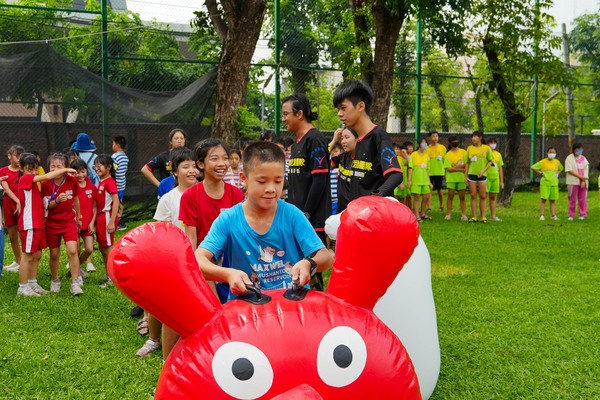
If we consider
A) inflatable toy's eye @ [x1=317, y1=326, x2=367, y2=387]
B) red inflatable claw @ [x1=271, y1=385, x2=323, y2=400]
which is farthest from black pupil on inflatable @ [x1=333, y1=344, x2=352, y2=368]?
red inflatable claw @ [x1=271, y1=385, x2=323, y2=400]

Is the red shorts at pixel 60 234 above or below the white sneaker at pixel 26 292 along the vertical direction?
above

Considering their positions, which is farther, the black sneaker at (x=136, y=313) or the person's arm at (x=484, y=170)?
the person's arm at (x=484, y=170)

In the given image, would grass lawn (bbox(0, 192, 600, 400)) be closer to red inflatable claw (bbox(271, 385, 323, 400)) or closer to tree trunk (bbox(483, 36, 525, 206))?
red inflatable claw (bbox(271, 385, 323, 400))

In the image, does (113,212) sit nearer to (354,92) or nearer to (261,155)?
(354,92)

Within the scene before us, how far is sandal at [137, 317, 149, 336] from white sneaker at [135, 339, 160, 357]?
43cm

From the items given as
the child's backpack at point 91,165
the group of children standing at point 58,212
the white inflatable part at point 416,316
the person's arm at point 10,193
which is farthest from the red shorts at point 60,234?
the white inflatable part at point 416,316

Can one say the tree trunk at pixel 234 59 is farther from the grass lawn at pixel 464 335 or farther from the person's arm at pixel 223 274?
the person's arm at pixel 223 274

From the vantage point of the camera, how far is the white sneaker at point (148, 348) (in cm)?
494

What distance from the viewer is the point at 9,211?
7.78m

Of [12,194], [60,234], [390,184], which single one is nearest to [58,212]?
[60,234]

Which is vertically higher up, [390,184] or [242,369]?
[390,184]

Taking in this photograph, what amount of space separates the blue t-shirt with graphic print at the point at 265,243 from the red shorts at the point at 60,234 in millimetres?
4112

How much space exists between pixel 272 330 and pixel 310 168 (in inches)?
132

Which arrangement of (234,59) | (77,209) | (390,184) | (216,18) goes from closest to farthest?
(390,184)
(77,209)
(234,59)
(216,18)
